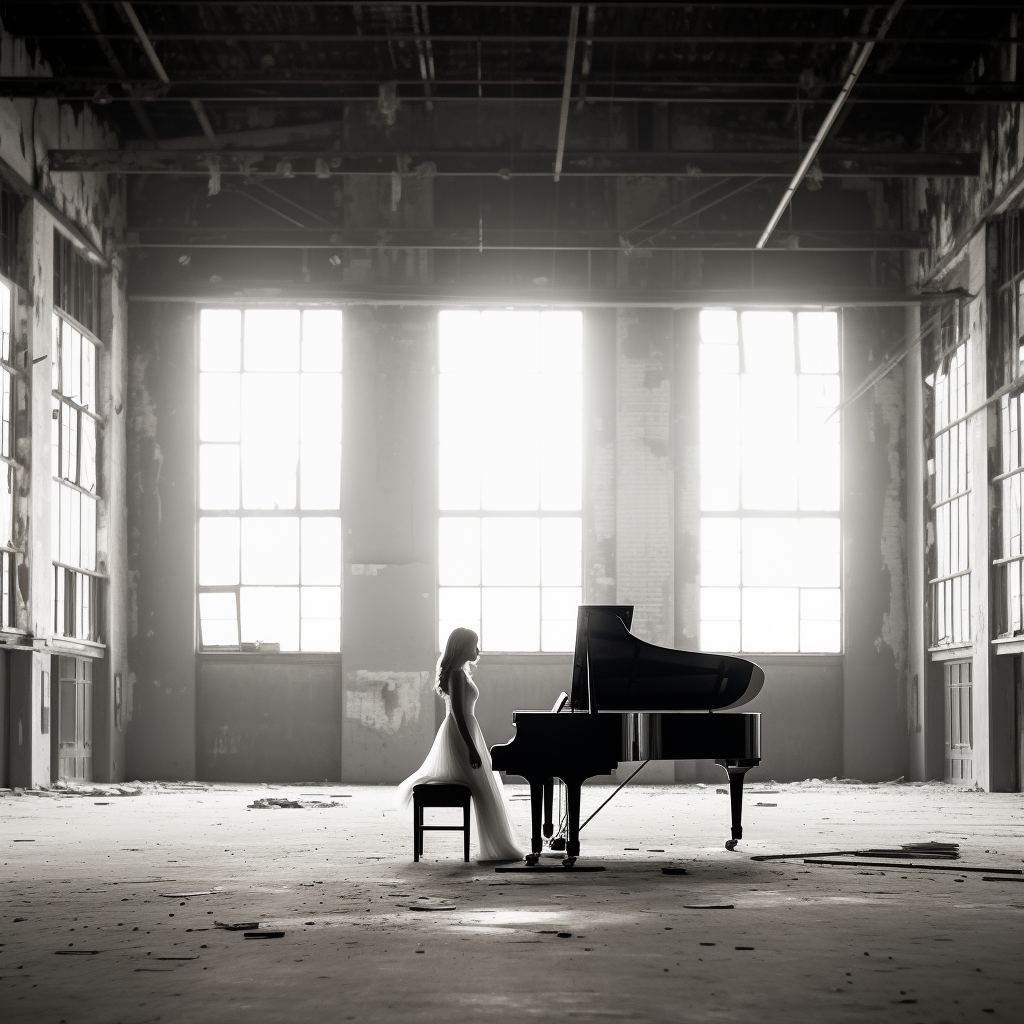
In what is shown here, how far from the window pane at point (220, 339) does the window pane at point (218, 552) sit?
1.98 meters

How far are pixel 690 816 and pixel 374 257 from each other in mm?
8828

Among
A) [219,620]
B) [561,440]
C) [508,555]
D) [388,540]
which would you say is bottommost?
[219,620]

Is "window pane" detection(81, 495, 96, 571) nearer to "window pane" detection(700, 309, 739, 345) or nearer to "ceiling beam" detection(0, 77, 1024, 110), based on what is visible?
"ceiling beam" detection(0, 77, 1024, 110)

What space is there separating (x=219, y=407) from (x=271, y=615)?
2.72m

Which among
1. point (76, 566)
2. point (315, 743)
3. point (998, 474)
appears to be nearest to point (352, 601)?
point (315, 743)

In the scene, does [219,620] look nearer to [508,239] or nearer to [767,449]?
[508,239]

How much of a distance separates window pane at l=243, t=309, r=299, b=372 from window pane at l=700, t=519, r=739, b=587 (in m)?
5.65

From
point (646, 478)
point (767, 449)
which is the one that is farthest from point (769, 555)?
point (646, 478)

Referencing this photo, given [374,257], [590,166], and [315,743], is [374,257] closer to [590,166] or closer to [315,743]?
[590,166]

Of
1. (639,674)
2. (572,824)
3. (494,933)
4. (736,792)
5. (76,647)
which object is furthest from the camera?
(76,647)

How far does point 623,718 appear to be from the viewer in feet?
24.5

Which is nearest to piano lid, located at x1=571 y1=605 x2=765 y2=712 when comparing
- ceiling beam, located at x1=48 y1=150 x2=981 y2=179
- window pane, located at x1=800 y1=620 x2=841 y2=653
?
ceiling beam, located at x1=48 y1=150 x2=981 y2=179

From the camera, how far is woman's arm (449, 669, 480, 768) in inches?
296

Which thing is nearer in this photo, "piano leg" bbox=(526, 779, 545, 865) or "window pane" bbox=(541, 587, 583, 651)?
"piano leg" bbox=(526, 779, 545, 865)
